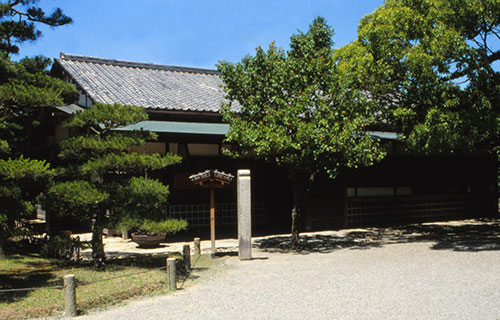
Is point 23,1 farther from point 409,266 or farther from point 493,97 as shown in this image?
point 493,97

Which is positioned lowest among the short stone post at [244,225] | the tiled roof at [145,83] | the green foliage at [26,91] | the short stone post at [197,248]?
the short stone post at [197,248]

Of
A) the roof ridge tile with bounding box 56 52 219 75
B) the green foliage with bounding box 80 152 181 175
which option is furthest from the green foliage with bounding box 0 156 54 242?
the roof ridge tile with bounding box 56 52 219 75

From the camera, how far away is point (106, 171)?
8680 mm

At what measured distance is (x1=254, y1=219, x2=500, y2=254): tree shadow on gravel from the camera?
38.7ft

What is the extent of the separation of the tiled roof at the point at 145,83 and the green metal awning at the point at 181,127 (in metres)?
0.53

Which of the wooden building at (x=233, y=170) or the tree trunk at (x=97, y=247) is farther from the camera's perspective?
the wooden building at (x=233, y=170)

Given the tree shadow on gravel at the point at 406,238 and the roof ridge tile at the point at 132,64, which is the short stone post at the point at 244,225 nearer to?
the tree shadow on gravel at the point at 406,238

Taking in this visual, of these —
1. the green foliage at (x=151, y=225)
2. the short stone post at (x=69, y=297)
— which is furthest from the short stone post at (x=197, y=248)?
the short stone post at (x=69, y=297)

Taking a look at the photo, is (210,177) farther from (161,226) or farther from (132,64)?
(132,64)

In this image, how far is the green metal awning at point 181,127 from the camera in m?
12.2

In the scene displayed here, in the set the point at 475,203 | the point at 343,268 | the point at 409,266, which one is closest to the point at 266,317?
the point at 343,268

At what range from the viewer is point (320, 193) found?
52.2 ft

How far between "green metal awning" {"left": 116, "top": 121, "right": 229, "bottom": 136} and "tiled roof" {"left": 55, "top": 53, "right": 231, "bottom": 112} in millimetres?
530

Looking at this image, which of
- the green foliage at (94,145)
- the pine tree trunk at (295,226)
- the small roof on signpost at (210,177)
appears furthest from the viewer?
the pine tree trunk at (295,226)
